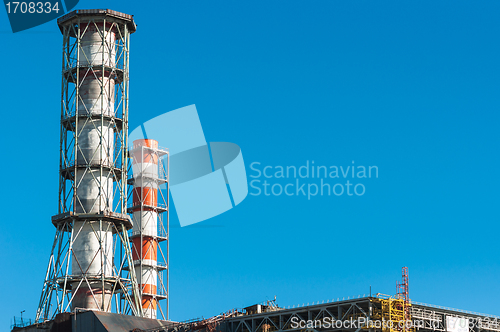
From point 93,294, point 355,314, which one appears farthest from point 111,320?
point 355,314

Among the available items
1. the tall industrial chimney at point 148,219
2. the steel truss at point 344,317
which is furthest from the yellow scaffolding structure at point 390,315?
the tall industrial chimney at point 148,219

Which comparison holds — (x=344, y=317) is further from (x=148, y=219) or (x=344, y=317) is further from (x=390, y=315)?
(x=148, y=219)

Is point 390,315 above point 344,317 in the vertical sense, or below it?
below

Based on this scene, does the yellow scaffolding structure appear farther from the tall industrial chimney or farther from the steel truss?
the tall industrial chimney

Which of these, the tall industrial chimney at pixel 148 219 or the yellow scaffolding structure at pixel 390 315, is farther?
the tall industrial chimney at pixel 148 219

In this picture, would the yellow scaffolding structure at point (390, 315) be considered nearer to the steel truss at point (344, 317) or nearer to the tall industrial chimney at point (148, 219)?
the steel truss at point (344, 317)

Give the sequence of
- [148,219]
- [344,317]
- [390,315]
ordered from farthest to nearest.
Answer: [148,219], [344,317], [390,315]

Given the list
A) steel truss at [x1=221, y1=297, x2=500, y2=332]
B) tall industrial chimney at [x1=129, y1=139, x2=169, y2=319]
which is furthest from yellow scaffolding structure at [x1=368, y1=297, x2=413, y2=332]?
tall industrial chimney at [x1=129, y1=139, x2=169, y2=319]

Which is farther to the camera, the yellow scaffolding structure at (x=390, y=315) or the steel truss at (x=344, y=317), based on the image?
the steel truss at (x=344, y=317)

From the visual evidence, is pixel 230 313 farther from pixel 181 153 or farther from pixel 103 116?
pixel 181 153

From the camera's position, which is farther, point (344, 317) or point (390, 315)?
point (344, 317)

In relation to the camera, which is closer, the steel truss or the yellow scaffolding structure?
the yellow scaffolding structure

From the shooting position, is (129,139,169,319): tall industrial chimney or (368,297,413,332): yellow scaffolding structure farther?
(129,139,169,319): tall industrial chimney

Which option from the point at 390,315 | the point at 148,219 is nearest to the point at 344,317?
the point at 390,315
